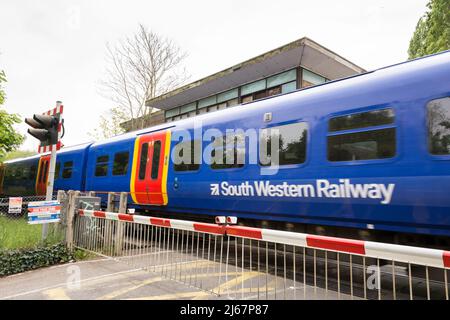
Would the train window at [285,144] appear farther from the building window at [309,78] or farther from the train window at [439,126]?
the building window at [309,78]

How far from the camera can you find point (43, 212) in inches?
262

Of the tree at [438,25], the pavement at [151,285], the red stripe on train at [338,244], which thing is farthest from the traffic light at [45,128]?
the tree at [438,25]

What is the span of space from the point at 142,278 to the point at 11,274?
275cm

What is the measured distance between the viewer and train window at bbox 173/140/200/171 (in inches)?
307

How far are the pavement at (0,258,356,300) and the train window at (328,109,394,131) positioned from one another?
252 centimetres

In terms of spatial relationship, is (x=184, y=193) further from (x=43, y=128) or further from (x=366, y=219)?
(x=366, y=219)

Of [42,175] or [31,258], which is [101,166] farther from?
[42,175]

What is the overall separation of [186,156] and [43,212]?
3.27 meters

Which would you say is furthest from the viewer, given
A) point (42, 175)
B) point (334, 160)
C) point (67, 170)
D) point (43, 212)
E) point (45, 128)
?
point (42, 175)

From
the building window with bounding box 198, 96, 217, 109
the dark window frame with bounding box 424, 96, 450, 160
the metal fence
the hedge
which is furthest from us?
the building window with bounding box 198, 96, 217, 109

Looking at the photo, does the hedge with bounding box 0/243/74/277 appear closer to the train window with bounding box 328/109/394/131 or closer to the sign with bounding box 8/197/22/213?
the sign with bounding box 8/197/22/213

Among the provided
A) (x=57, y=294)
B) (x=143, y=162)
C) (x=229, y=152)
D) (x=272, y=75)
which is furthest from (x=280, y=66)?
(x=57, y=294)

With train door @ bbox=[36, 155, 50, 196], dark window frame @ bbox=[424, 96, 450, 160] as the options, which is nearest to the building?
dark window frame @ bbox=[424, 96, 450, 160]

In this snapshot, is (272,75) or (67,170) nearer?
(67,170)
